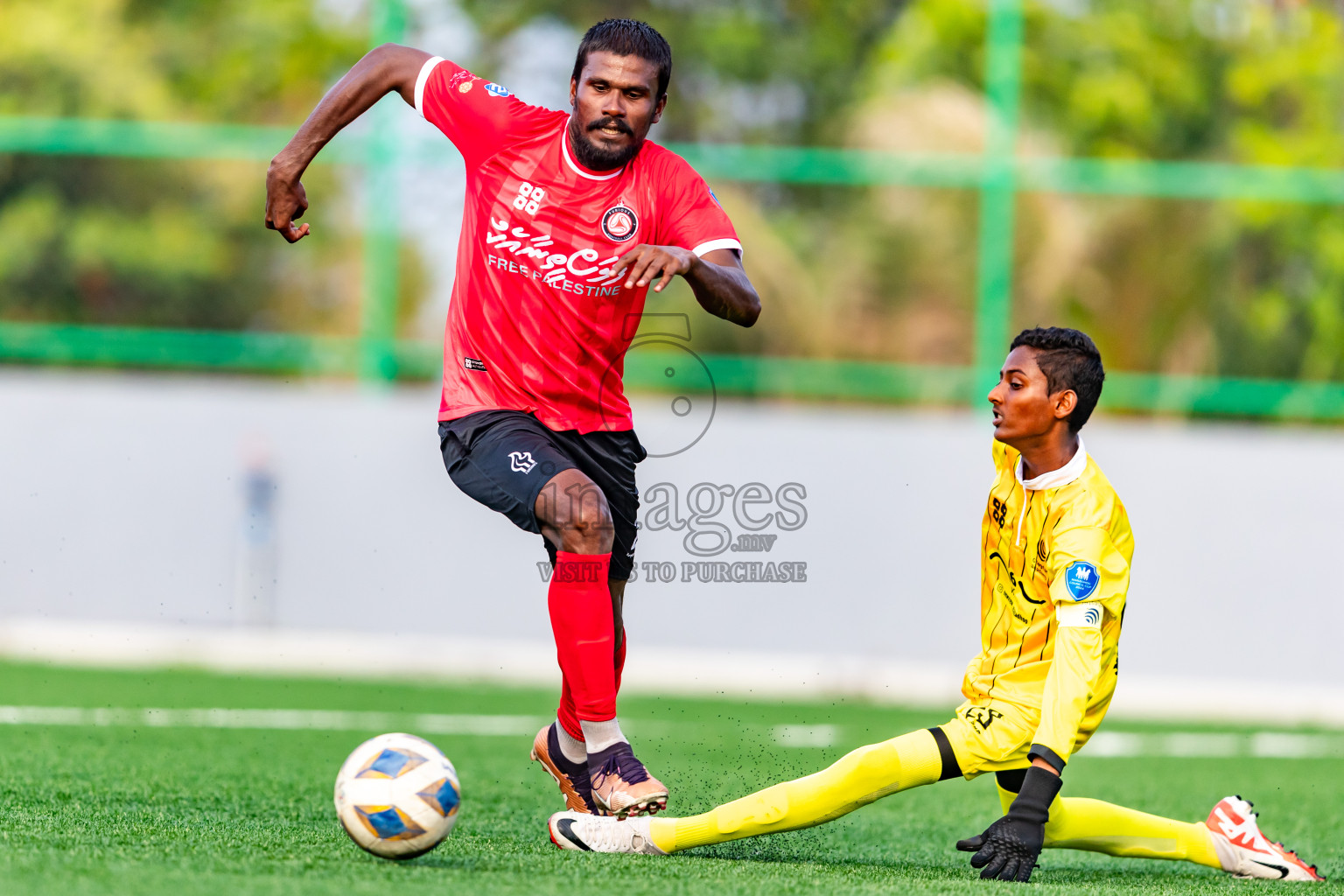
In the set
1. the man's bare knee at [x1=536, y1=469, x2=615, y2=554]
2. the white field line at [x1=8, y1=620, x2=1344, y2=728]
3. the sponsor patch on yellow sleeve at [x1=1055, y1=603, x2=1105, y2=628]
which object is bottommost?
the white field line at [x1=8, y1=620, x2=1344, y2=728]

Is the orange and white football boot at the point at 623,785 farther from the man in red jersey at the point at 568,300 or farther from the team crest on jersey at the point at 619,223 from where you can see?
the team crest on jersey at the point at 619,223

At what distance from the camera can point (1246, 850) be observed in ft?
16.5

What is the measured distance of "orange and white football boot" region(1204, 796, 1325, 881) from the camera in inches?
194

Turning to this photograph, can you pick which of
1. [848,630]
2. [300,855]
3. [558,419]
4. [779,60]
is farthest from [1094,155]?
[300,855]

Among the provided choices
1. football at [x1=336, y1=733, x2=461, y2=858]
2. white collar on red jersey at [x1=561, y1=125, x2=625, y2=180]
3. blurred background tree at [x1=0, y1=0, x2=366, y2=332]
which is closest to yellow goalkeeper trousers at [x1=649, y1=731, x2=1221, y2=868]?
football at [x1=336, y1=733, x2=461, y2=858]

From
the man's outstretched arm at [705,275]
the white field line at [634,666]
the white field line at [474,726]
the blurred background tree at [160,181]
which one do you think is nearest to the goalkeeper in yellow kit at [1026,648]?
the man's outstretched arm at [705,275]

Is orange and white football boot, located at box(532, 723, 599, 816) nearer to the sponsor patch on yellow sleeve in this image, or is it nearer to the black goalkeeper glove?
the black goalkeeper glove

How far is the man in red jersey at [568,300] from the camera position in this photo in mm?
4707

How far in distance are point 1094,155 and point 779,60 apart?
14.8ft

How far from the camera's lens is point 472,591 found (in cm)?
1152

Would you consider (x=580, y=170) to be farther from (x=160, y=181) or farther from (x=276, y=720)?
(x=160, y=181)

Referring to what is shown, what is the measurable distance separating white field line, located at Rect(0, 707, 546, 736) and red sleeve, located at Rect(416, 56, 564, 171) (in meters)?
3.87

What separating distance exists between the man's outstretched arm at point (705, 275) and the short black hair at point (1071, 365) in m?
0.85

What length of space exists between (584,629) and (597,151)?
1.46 m
